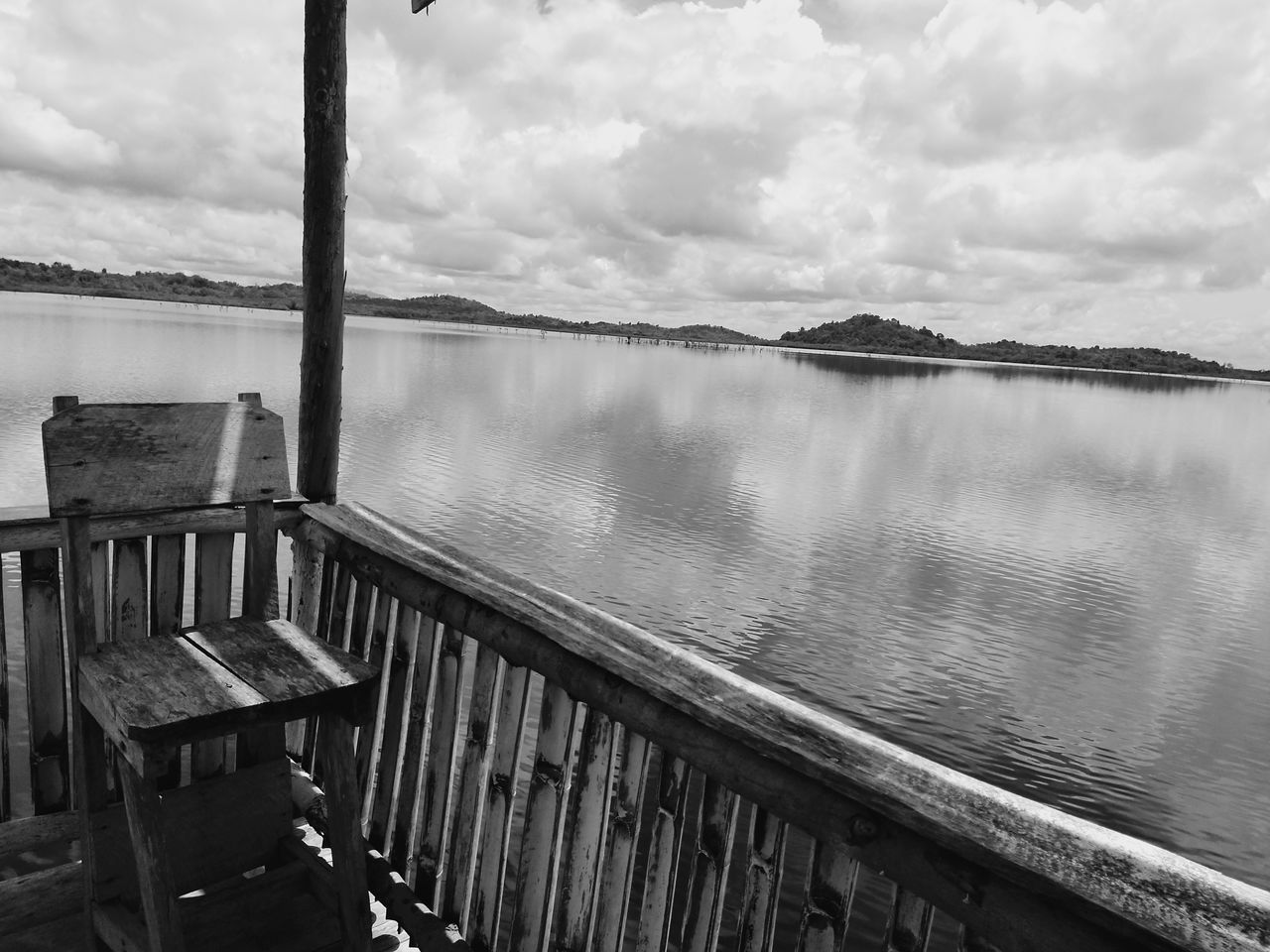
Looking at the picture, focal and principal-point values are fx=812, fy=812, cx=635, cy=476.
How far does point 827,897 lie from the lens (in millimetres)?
1378

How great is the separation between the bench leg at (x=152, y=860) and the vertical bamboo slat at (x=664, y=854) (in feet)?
3.33

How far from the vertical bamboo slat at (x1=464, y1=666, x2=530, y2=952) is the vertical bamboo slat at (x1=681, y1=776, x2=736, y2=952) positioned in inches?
21.6

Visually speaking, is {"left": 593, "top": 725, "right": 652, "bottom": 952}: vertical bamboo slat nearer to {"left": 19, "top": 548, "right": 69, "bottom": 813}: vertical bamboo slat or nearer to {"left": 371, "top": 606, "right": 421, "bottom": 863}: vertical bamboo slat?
{"left": 371, "top": 606, "right": 421, "bottom": 863}: vertical bamboo slat

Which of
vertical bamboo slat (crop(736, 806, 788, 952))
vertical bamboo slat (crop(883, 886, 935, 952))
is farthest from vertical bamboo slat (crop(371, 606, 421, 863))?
vertical bamboo slat (crop(883, 886, 935, 952))

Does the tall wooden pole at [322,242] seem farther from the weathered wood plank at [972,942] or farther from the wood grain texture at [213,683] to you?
the weathered wood plank at [972,942]

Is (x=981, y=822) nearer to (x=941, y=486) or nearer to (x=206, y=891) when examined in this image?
(x=206, y=891)

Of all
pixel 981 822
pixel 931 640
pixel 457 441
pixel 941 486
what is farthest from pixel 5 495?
pixel 941 486

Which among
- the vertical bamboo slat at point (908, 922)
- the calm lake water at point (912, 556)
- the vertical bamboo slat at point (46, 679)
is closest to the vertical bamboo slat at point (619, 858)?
the vertical bamboo slat at point (908, 922)

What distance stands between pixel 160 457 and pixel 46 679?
1.03m

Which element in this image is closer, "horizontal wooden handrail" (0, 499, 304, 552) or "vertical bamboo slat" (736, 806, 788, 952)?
"vertical bamboo slat" (736, 806, 788, 952)

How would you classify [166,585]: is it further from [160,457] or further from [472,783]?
[472,783]

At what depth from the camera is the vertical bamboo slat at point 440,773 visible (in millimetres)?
2176

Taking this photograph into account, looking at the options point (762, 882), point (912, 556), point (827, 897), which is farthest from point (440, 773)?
point (912, 556)

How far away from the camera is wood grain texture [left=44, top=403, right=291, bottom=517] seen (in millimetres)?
1899
